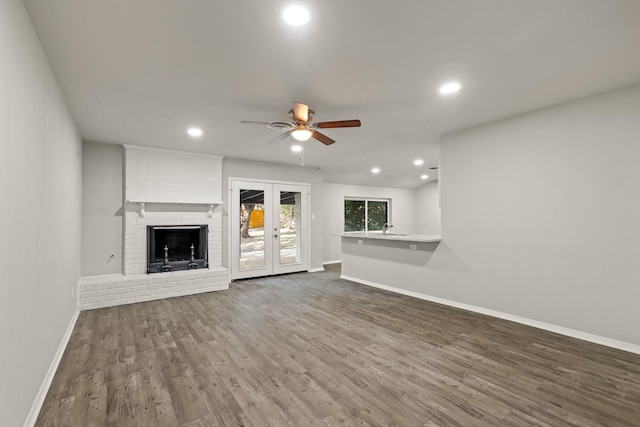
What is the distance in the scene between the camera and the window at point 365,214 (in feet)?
30.1

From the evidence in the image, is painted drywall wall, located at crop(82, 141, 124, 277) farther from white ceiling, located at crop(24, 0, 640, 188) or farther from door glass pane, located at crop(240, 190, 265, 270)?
door glass pane, located at crop(240, 190, 265, 270)

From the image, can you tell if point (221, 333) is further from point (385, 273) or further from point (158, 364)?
point (385, 273)

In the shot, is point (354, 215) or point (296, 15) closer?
point (296, 15)

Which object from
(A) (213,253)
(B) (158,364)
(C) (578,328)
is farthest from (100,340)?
(C) (578,328)

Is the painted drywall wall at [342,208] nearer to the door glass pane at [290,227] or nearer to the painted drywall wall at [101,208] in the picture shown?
the door glass pane at [290,227]

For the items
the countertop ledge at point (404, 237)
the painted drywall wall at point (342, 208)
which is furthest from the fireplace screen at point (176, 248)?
the painted drywall wall at point (342, 208)

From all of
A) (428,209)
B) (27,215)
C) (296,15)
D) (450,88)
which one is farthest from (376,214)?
(27,215)

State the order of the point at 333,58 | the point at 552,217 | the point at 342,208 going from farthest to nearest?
1. the point at 342,208
2. the point at 552,217
3. the point at 333,58

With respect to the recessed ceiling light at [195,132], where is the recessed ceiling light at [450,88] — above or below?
below

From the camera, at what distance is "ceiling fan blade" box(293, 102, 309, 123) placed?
3.02m

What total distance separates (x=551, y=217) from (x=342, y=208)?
229 inches

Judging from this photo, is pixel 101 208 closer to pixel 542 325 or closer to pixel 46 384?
pixel 46 384

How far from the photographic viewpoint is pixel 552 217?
3.45 meters

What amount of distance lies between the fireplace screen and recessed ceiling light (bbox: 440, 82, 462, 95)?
4.72 meters
